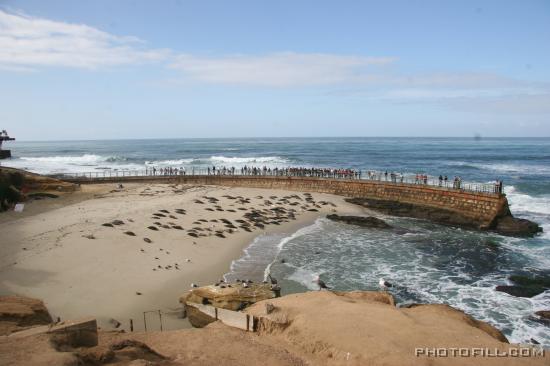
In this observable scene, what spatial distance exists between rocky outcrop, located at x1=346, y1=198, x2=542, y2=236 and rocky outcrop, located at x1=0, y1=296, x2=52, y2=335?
2811cm

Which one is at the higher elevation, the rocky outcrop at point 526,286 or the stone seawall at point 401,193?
the stone seawall at point 401,193

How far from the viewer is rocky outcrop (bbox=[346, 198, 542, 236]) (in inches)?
1135

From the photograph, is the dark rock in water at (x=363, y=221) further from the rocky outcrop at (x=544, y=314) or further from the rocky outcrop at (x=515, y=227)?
the rocky outcrop at (x=544, y=314)

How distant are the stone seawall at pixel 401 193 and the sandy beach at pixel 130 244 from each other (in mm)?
3190

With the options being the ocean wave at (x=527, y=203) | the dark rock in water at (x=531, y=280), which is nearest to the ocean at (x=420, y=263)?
the dark rock in water at (x=531, y=280)

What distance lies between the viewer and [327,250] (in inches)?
926

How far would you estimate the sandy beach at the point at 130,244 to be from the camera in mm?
15098

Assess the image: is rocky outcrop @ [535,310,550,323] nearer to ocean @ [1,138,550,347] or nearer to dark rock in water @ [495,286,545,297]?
ocean @ [1,138,550,347]

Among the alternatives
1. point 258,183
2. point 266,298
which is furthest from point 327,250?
point 258,183

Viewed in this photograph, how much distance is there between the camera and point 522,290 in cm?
1803

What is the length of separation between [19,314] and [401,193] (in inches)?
1231

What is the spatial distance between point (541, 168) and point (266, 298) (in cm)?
6574

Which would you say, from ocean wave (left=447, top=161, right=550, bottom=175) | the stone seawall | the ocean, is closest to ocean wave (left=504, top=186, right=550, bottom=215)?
the ocean

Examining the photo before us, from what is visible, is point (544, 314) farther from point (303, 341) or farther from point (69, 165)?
point (69, 165)
